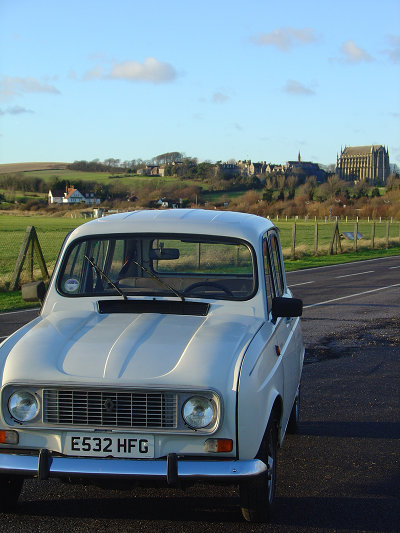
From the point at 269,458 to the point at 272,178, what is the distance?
118549 mm

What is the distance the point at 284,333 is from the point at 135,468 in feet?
6.67

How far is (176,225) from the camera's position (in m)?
5.45

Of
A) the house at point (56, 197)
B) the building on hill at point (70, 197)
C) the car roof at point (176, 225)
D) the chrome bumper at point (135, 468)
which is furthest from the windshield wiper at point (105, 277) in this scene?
the house at point (56, 197)

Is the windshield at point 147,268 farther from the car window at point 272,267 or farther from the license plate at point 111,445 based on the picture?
the license plate at point 111,445

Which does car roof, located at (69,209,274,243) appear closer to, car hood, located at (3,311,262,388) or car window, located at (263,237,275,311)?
car window, located at (263,237,275,311)

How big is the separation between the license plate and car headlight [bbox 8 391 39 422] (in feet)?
0.87

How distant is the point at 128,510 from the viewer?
449 centimetres

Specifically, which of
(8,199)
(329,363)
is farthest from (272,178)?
(329,363)

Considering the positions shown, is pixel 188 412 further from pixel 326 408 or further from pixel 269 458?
pixel 326 408

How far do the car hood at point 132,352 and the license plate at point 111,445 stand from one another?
30 centimetres

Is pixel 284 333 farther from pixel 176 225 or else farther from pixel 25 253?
pixel 25 253

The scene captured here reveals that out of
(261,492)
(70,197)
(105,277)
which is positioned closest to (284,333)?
(105,277)

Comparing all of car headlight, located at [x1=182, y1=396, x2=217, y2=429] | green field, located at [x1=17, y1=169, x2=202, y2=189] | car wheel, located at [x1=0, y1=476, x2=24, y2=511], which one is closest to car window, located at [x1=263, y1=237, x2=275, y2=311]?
car headlight, located at [x1=182, y1=396, x2=217, y2=429]

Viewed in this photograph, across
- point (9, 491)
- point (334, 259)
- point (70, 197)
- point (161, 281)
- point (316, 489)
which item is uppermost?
point (161, 281)
